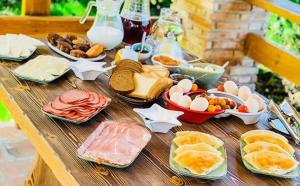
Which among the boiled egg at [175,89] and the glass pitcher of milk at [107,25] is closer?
the boiled egg at [175,89]

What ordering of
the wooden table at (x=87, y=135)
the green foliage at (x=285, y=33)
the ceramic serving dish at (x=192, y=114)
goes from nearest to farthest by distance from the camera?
the wooden table at (x=87, y=135), the ceramic serving dish at (x=192, y=114), the green foliage at (x=285, y=33)

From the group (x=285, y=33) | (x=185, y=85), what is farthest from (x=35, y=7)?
(x=285, y=33)

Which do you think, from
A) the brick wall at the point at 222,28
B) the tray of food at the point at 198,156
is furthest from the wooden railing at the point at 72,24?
the tray of food at the point at 198,156

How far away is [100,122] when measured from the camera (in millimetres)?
1907

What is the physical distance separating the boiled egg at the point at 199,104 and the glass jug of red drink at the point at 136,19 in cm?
83

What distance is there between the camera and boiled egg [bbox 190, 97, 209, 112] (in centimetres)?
197

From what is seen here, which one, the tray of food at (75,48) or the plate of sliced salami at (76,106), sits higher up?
the tray of food at (75,48)

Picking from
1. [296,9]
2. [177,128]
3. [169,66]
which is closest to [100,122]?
[177,128]

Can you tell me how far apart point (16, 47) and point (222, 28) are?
174 centimetres

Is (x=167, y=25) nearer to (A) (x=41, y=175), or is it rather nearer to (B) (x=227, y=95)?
(B) (x=227, y=95)

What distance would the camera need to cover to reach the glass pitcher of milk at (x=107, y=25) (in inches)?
102

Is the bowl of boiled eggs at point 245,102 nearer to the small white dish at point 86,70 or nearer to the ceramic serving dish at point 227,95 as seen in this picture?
the ceramic serving dish at point 227,95

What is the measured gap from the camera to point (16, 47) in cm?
241

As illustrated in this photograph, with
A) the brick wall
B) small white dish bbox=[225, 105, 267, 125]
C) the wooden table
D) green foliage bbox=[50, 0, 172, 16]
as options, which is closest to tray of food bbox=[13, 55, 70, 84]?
the wooden table
